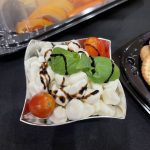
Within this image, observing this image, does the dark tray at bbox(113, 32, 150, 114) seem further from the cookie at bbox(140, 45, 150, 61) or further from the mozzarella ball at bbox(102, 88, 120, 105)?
the mozzarella ball at bbox(102, 88, 120, 105)

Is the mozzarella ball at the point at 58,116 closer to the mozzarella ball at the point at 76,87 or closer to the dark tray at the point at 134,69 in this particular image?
the mozzarella ball at the point at 76,87

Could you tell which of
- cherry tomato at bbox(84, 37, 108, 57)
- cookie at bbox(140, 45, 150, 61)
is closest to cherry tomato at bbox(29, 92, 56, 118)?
cherry tomato at bbox(84, 37, 108, 57)

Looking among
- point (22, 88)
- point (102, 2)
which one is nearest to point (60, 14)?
point (102, 2)

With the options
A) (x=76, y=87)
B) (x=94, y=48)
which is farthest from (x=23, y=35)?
(x=76, y=87)

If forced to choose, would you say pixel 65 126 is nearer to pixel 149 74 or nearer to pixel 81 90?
pixel 81 90

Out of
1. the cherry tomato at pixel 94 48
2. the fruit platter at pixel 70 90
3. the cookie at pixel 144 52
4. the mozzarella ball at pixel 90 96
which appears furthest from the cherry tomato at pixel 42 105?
the cookie at pixel 144 52
